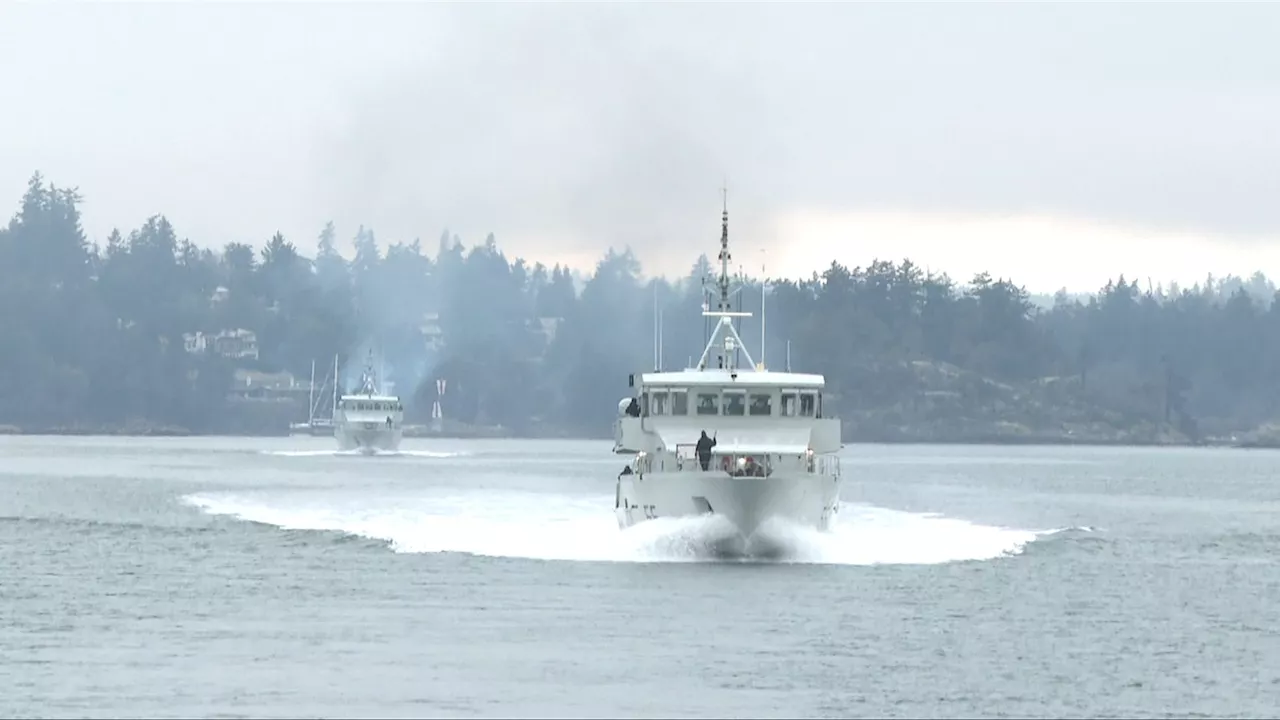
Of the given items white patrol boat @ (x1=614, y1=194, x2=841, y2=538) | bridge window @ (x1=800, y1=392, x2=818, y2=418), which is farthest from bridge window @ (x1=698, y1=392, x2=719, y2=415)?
bridge window @ (x1=800, y1=392, x2=818, y2=418)

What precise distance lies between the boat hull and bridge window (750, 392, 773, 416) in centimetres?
304

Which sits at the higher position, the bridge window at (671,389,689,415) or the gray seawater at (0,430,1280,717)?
the bridge window at (671,389,689,415)


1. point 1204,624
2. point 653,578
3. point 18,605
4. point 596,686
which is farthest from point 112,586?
point 1204,624

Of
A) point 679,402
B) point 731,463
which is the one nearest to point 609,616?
point 731,463

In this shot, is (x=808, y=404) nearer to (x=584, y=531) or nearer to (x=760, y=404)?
(x=760, y=404)

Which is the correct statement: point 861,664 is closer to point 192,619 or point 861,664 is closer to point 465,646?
point 465,646

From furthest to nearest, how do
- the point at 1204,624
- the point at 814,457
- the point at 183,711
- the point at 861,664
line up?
the point at 814,457
the point at 1204,624
the point at 861,664
the point at 183,711

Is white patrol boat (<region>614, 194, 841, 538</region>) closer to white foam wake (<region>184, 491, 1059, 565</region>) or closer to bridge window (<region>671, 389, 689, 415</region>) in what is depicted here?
bridge window (<region>671, 389, 689, 415</region>)

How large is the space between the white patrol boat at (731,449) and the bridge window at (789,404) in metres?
0.03

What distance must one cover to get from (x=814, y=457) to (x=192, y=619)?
70.5 feet

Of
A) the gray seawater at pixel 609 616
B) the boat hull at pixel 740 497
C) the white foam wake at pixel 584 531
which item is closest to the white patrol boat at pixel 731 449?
the boat hull at pixel 740 497

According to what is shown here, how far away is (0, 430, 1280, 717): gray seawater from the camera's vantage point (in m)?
45.4

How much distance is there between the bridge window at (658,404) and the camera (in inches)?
2901

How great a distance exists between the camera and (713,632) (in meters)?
54.7
